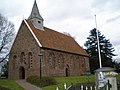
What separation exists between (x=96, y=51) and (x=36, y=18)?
84.7ft

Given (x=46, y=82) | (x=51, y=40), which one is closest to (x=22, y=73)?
(x=51, y=40)

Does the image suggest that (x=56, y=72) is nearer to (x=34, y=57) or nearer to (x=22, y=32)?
(x=34, y=57)

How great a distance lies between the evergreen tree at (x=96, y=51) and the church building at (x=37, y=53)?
15359 mm

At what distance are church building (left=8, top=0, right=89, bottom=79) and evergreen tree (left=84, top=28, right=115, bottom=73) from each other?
15359mm

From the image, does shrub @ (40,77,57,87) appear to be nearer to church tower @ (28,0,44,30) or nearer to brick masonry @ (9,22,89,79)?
brick masonry @ (9,22,89,79)

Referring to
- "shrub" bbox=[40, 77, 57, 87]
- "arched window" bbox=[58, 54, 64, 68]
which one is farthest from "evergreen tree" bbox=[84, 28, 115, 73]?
"shrub" bbox=[40, 77, 57, 87]

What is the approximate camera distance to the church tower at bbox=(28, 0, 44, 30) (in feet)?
144

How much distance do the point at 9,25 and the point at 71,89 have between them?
84.8 ft

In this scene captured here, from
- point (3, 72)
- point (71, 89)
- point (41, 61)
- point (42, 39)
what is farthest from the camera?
point (3, 72)

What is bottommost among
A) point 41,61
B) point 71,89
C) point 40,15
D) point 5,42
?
point 71,89

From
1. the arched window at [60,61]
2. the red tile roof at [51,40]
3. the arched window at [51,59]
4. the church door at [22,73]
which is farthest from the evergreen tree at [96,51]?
the church door at [22,73]

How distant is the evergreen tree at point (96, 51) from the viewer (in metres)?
61.7

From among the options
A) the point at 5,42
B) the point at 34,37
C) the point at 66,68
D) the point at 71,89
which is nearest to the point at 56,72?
the point at 66,68

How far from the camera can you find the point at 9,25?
41.7m
